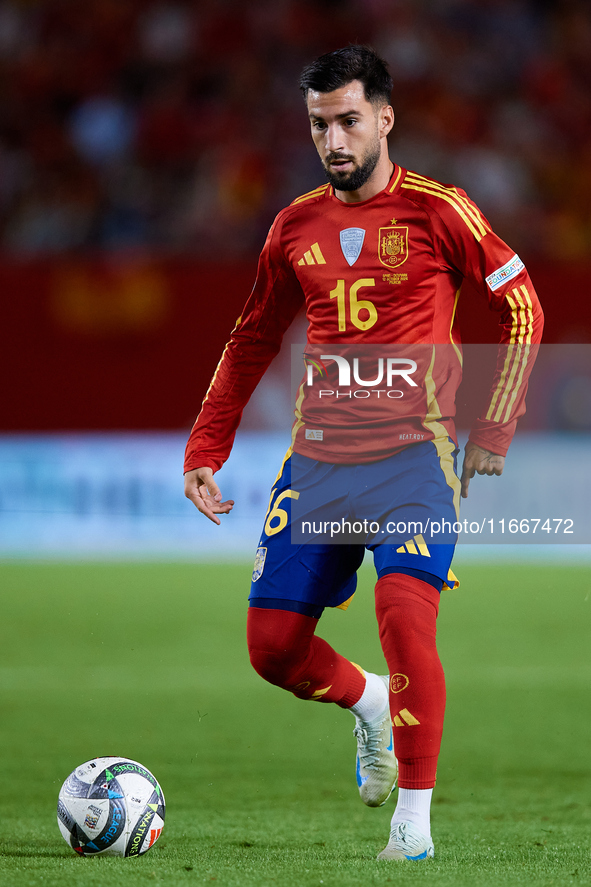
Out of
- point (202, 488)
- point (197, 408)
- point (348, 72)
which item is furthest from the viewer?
point (197, 408)

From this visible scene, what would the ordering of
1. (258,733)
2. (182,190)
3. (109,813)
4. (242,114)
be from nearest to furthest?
1. (109,813)
2. (258,733)
3. (182,190)
4. (242,114)

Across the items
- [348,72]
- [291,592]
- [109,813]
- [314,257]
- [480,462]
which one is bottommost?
[109,813]

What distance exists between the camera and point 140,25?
11.9 m

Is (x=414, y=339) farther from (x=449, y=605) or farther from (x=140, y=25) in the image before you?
(x=140, y=25)

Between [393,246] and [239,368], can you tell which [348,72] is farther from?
[239,368]

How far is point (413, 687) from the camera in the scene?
2.86 m

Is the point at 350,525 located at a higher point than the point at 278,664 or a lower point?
higher

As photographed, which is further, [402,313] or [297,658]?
[297,658]

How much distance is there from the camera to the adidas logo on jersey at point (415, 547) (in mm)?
2951

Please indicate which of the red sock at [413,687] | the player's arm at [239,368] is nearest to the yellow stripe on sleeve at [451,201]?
the player's arm at [239,368]

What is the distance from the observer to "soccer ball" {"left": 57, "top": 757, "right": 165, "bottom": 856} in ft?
9.72

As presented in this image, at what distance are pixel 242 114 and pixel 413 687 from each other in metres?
9.09

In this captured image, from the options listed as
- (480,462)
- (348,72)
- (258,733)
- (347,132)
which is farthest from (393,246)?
(258,733)

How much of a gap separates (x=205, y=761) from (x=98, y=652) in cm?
209
